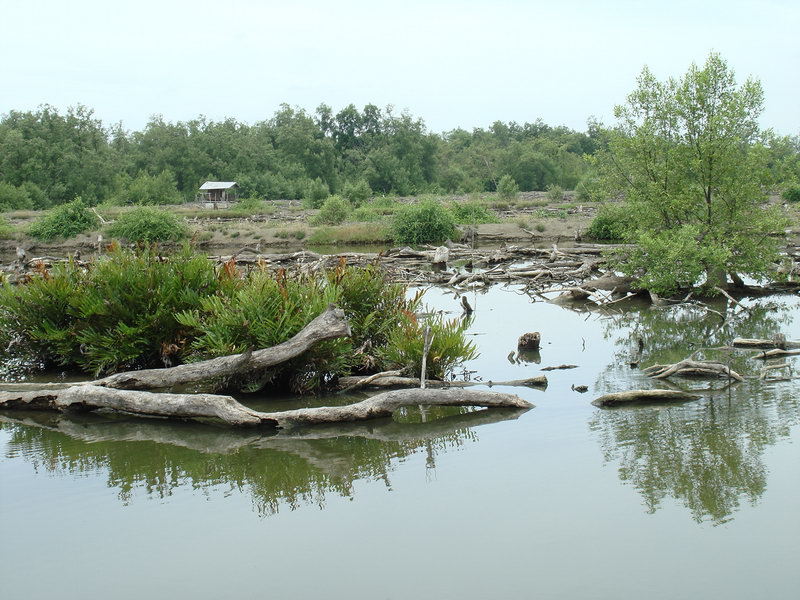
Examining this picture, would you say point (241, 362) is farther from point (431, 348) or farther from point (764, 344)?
point (764, 344)

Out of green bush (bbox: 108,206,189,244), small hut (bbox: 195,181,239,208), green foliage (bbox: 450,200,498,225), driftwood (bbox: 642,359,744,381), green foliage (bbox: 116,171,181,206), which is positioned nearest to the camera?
Answer: driftwood (bbox: 642,359,744,381)

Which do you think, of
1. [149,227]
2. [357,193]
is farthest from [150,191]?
[149,227]

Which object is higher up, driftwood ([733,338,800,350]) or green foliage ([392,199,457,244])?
green foliage ([392,199,457,244])

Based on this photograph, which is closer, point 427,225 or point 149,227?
point 427,225

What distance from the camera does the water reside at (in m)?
6.94

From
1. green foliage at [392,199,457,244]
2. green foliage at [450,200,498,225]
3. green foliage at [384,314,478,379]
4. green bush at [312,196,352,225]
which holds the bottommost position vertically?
green foliage at [384,314,478,379]

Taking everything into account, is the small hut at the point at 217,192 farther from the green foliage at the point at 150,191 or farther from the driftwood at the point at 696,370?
the driftwood at the point at 696,370

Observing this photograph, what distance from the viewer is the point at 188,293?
45.0ft

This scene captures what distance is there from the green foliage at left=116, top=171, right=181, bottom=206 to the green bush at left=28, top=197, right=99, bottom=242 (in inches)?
910

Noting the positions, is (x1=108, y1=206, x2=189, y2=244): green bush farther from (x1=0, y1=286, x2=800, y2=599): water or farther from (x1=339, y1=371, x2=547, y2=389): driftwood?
(x1=0, y1=286, x2=800, y2=599): water

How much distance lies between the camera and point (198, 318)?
1319 centimetres

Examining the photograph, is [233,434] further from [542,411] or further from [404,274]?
[404,274]

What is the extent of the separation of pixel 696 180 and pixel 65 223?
148ft

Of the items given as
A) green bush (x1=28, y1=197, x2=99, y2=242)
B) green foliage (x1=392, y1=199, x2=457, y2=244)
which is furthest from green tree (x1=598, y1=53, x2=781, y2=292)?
green bush (x1=28, y1=197, x2=99, y2=242)
